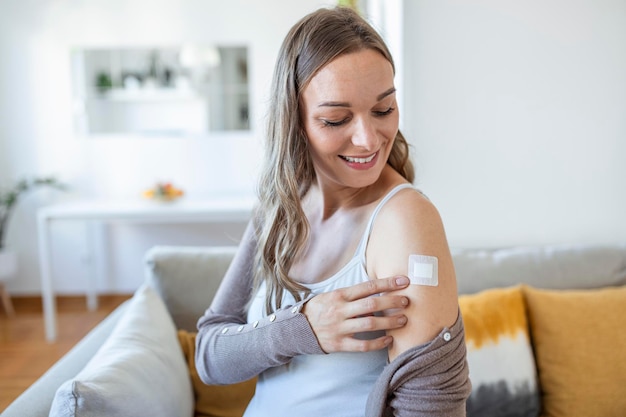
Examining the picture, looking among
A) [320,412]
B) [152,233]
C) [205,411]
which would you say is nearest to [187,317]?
[205,411]

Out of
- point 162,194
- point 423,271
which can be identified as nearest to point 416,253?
point 423,271

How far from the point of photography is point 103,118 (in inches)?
175

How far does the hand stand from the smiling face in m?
0.20

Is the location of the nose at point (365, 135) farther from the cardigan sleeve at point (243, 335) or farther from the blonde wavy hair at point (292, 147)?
the cardigan sleeve at point (243, 335)

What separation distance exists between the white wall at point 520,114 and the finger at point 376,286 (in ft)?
4.15

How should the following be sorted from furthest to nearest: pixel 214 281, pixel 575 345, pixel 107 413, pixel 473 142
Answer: pixel 473 142 → pixel 214 281 → pixel 575 345 → pixel 107 413

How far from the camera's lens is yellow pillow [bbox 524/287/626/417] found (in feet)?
5.21

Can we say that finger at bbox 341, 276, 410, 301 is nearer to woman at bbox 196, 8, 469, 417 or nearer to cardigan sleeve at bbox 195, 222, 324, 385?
woman at bbox 196, 8, 469, 417

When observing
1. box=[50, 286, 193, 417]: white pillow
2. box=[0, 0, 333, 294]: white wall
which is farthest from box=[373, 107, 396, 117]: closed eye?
box=[0, 0, 333, 294]: white wall

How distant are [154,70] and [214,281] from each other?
2944mm

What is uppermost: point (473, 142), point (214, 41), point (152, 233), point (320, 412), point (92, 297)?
point (214, 41)

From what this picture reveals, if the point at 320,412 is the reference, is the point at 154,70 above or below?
above

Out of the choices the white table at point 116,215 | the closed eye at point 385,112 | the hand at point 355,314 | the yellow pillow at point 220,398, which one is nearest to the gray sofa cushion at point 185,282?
the yellow pillow at point 220,398

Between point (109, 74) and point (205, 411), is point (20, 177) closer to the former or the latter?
point (109, 74)
